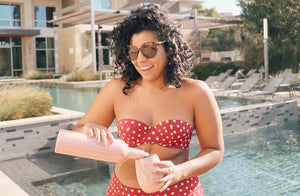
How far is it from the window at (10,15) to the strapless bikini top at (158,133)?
2783 centimetres

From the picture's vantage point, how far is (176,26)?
1.77m

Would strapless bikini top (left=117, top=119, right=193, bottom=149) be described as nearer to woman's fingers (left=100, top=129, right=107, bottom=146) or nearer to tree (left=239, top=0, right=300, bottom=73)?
woman's fingers (left=100, top=129, right=107, bottom=146)

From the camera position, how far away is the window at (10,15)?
2725cm

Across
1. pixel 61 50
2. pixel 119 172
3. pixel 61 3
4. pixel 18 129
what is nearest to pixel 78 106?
pixel 18 129

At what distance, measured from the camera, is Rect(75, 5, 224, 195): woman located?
1.66 metres

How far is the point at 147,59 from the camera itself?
1670mm

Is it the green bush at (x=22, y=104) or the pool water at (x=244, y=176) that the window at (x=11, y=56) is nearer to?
the green bush at (x=22, y=104)

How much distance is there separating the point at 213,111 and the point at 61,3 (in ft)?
101

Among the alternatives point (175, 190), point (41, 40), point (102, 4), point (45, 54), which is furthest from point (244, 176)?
point (102, 4)

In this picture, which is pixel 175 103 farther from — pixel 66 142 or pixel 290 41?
pixel 290 41

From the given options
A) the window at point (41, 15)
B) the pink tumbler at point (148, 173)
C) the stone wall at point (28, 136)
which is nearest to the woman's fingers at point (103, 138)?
the pink tumbler at point (148, 173)

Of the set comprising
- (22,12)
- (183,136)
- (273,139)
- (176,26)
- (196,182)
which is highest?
(22,12)

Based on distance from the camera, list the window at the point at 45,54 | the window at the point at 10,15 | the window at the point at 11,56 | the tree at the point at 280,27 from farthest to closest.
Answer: the window at the point at 45,54 < the window at the point at 11,56 < the window at the point at 10,15 < the tree at the point at 280,27

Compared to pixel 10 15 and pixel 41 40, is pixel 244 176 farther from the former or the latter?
pixel 41 40
